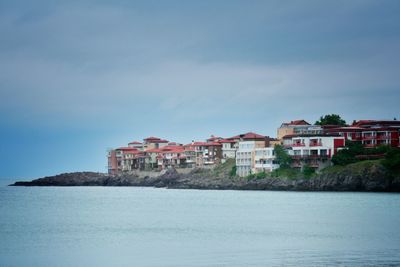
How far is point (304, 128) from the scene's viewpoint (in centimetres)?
10719

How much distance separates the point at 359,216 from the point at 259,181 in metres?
47.4

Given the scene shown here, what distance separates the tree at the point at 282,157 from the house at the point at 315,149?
654 mm

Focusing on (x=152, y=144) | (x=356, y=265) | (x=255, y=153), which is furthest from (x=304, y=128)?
(x=356, y=265)

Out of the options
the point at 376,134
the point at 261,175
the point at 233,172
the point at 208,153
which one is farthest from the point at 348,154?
the point at 208,153

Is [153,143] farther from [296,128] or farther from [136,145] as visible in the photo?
[296,128]

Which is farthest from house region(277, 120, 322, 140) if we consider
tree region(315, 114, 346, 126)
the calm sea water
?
the calm sea water

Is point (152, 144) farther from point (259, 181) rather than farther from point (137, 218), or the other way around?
point (137, 218)

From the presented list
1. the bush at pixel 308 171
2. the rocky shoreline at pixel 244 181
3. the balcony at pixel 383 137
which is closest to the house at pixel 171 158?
the rocky shoreline at pixel 244 181

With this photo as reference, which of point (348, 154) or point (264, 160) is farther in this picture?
point (264, 160)

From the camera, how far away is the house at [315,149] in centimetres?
9538

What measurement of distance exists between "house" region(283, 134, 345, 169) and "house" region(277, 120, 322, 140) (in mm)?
5401

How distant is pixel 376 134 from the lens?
96312 millimetres

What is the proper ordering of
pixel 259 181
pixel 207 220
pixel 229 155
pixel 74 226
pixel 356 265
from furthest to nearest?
1. pixel 229 155
2. pixel 259 181
3. pixel 207 220
4. pixel 74 226
5. pixel 356 265

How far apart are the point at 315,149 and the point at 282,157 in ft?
15.8
